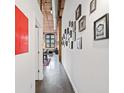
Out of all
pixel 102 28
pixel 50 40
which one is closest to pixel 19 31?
pixel 102 28

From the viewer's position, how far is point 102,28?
183cm

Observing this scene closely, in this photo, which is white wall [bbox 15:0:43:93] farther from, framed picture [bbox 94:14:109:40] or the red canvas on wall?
framed picture [bbox 94:14:109:40]

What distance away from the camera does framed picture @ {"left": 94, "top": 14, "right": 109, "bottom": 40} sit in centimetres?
169

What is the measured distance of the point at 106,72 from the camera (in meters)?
1.74

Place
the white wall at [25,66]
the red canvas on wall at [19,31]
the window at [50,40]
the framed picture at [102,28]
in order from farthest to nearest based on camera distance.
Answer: the window at [50,40], the white wall at [25,66], the red canvas on wall at [19,31], the framed picture at [102,28]

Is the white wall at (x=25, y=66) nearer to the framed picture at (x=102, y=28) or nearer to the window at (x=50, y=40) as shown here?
the framed picture at (x=102, y=28)

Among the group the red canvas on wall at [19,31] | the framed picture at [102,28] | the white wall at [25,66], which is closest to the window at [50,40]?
the white wall at [25,66]

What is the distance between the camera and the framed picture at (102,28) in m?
1.69

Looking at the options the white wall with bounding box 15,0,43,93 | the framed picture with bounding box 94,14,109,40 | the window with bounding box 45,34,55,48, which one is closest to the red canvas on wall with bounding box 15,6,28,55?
the white wall with bounding box 15,0,43,93
